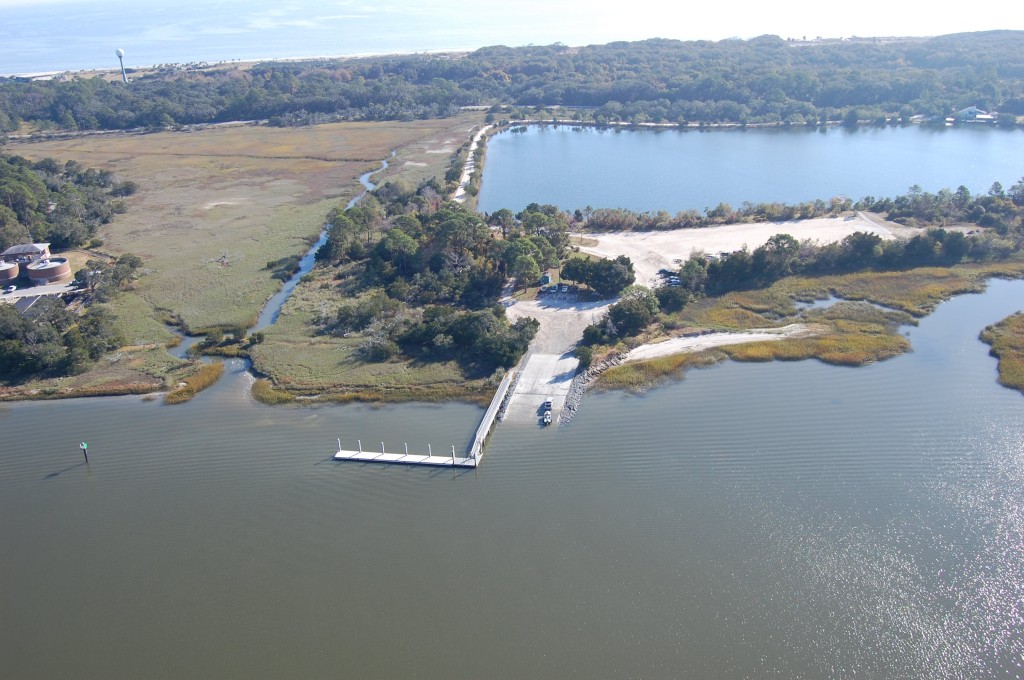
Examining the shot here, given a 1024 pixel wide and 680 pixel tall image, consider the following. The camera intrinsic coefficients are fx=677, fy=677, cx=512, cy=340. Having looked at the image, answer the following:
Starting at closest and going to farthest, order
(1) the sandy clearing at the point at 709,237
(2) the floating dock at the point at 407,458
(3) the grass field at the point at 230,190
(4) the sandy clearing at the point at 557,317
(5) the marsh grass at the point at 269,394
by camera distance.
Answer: (2) the floating dock at the point at 407,458 < (5) the marsh grass at the point at 269,394 < (4) the sandy clearing at the point at 557,317 < (3) the grass field at the point at 230,190 < (1) the sandy clearing at the point at 709,237

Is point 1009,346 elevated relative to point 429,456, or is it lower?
elevated

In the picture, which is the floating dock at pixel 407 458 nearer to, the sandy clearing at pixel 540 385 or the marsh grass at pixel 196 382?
the sandy clearing at pixel 540 385

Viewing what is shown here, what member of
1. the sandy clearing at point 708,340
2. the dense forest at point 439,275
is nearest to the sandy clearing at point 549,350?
the dense forest at point 439,275

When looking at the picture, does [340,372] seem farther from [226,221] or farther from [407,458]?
[226,221]

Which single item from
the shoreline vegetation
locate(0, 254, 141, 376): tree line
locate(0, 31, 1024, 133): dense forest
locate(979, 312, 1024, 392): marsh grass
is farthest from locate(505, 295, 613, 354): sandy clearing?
locate(0, 31, 1024, 133): dense forest

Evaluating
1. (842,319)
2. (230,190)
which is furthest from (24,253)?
(842,319)
